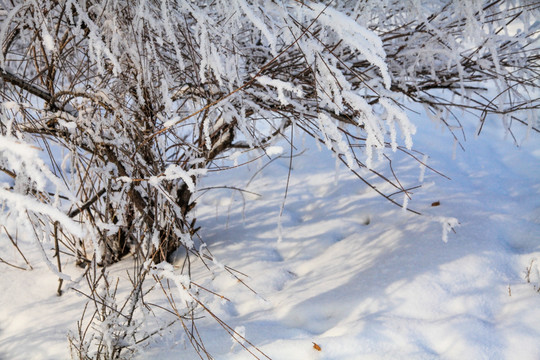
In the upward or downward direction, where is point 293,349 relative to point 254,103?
downward

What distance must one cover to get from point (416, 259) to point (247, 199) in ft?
4.44

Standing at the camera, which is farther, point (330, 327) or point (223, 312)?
point (223, 312)

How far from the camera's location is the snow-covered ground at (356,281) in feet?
5.39

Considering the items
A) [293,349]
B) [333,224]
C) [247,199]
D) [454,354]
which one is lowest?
[454,354]

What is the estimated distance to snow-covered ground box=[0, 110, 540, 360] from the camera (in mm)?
1642

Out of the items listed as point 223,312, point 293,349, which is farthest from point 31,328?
point 293,349

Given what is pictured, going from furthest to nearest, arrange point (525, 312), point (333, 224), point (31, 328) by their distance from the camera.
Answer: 1. point (333, 224)
2. point (31, 328)
3. point (525, 312)

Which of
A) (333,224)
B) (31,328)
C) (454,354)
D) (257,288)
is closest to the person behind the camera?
(454,354)

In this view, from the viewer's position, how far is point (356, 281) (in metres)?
2.06

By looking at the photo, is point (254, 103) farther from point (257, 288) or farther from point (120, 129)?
point (257, 288)

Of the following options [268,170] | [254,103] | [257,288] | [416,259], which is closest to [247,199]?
[268,170]

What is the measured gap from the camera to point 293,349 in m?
1.62

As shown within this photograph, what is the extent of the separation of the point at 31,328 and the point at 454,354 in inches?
67.9

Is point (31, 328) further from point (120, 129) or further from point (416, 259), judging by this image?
point (416, 259)
